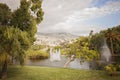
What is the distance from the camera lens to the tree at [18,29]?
8.66 m

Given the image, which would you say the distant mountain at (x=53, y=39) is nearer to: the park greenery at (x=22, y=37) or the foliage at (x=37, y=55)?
the foliage at (x=37, y=55)

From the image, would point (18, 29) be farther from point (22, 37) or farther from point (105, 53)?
point (105, 53)

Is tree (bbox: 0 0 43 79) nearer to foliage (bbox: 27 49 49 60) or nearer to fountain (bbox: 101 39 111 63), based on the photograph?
fountain (bbox: 101 39 111 63)

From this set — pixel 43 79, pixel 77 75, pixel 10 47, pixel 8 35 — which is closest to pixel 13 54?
pixel 10 47

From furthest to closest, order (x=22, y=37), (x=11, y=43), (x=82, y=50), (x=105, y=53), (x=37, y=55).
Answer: (x=37, y=55) < (x=105, y=53) < (x=82, y=50) < (x=22, y=37) < (x=11, y=43)

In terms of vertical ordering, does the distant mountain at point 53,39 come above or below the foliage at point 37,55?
above

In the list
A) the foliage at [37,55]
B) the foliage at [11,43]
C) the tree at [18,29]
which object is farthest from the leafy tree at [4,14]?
the foliage at [37,55]

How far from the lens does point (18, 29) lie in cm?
909

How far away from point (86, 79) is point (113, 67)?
2.32 metres

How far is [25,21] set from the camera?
951 cm

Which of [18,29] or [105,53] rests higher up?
[18,29]

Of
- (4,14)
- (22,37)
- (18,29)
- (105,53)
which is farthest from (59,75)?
(105,53)

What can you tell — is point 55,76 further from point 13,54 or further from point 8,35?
point 8,35

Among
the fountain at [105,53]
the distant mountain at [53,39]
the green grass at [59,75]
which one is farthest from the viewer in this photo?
the distant mountain at [53,39]
